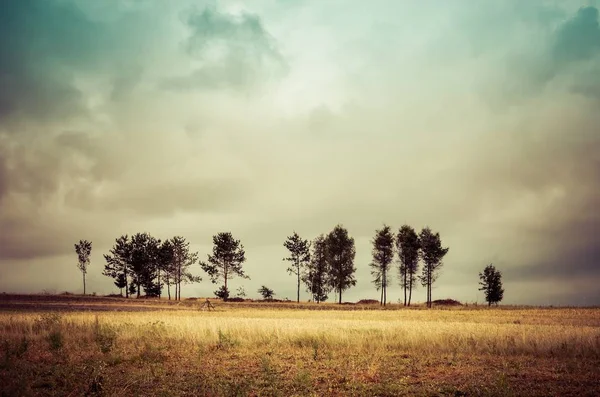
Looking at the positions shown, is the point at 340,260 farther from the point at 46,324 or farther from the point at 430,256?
the point at 46,324

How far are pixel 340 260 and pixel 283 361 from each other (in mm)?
64366

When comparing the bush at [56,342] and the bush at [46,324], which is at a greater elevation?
the bush at [56,342]

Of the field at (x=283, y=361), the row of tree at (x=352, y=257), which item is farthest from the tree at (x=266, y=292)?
the field at (x=283, y=361)

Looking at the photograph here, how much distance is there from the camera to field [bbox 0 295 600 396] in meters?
13.0

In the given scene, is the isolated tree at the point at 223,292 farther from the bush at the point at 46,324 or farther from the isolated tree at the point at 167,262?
the bush at the point at 46,324

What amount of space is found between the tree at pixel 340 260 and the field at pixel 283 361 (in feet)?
184

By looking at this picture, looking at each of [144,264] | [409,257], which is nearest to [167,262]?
[144,264]

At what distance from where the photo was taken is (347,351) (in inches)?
762

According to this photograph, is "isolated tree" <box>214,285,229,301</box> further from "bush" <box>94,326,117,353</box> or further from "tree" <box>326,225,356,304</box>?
"bush" <box>94,326,117,353</box>

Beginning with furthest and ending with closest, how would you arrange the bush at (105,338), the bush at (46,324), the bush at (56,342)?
1. the bush at (46,324)
2. the bush at (56,342)
3. the bush at (105,338)

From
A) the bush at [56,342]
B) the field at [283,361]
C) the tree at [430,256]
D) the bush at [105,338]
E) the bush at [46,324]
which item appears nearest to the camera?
the field at [283,361]

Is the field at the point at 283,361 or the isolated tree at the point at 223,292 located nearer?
the field at the point at 283,361

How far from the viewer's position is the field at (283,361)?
13031 mm

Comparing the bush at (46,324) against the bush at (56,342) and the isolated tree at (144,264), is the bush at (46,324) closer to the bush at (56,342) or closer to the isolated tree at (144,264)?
the bush at (56,342)
